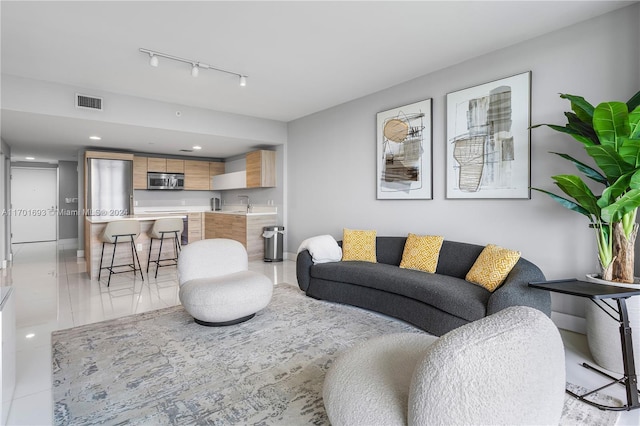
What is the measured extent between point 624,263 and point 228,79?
438cm

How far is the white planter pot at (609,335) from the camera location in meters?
2.17

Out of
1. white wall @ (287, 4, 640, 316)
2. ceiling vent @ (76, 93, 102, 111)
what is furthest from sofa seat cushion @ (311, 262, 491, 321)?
ceiling vent @ (76, 93, 102, 111)

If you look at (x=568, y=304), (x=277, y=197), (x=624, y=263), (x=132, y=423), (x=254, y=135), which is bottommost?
(x=132, y=423)

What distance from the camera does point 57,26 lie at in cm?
287

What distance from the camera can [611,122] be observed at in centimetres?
219

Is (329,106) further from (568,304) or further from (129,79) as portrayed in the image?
(568,304)

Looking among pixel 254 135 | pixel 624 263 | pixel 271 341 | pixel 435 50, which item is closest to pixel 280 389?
pixel 271 341

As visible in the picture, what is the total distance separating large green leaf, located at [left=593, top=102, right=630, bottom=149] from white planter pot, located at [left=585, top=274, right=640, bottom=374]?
102 cm

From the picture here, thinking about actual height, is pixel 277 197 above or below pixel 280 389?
above

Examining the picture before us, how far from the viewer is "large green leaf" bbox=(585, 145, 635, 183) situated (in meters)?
2.20

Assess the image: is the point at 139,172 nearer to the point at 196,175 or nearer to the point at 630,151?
the point at 196,175

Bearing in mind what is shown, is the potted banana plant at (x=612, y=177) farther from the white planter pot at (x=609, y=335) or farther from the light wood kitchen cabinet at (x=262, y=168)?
the light wood kitchen cabinet at (x=262, y=168)

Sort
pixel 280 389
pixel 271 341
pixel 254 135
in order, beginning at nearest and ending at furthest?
pixel 280 389 < pixel 271 341 < pixel 254 135

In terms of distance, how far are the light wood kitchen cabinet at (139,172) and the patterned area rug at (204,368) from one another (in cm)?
482
